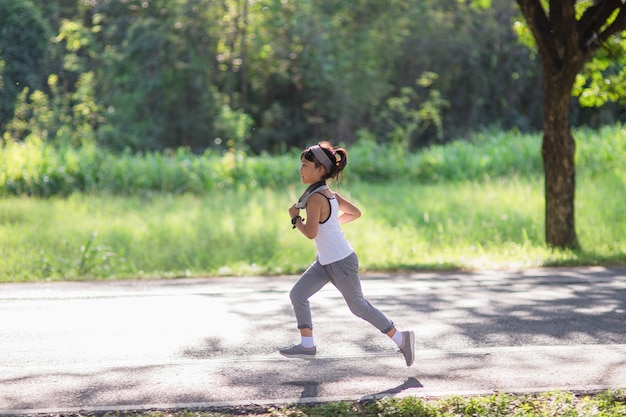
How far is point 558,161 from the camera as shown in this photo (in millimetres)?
12469

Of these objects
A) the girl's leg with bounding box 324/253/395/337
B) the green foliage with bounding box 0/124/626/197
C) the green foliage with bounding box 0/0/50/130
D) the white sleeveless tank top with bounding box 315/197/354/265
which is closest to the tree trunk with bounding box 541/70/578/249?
the green foliage with bounding box 0/124/626/197

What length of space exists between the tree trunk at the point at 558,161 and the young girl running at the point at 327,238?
683 cm

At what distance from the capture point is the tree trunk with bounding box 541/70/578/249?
12273 mm

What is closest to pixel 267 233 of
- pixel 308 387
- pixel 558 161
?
pixel 558 161

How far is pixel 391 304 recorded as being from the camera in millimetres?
9125

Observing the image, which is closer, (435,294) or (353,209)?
(353,209)

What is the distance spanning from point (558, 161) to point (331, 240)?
7.18 meters

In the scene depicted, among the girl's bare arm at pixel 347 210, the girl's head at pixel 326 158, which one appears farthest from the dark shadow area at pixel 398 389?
the girl's head at pixel 326 158

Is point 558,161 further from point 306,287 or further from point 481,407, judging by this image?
point 481,407

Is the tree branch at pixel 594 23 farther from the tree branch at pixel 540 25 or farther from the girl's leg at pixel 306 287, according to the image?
the girl's leg at pixel 306 287

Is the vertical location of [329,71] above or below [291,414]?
above

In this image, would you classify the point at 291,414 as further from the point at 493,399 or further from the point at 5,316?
the point at 5,316

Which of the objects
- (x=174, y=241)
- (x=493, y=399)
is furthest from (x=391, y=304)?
(x=174, y=241)

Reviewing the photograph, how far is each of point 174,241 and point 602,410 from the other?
898 centimetres
